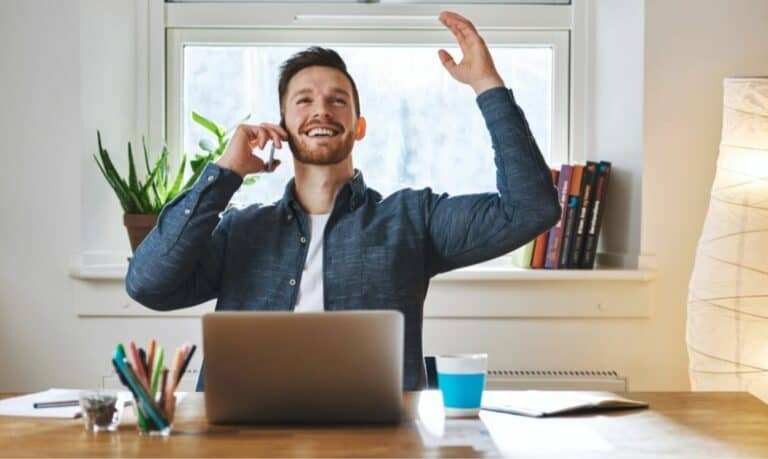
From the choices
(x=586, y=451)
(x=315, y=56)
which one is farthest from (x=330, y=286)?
(x=586, y=451)

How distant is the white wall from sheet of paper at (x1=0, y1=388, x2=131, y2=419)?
1.27 m

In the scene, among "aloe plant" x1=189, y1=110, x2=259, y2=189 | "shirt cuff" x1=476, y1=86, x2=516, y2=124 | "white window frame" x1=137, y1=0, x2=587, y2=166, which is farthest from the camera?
"white window frame" x1=137, y1=0, x2=587, y2=166

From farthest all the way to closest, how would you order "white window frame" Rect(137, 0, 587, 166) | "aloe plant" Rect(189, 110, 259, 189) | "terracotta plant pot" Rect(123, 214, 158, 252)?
"white window frame" Rect(137, 0, 587, 166) < "aloe plant" Rect(189, 110, 259, 189) < "terracotta plant pot" Rect(123, 214, 158, 252)

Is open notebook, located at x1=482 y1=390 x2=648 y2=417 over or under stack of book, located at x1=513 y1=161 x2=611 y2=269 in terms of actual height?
under

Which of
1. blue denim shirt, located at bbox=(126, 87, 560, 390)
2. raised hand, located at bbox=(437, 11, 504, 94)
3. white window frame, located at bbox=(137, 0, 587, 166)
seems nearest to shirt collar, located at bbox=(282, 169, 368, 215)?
blue denim shirt, located at bbox=(126, 87, 560, 390)

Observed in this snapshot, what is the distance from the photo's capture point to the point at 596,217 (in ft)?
10.5

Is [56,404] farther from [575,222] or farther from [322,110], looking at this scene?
[575,222]

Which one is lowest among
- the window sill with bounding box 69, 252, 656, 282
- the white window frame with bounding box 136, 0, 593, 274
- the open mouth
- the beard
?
the window sill with bounding box 69, 252, 656, 282

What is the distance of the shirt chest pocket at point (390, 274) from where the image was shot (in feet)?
7.56

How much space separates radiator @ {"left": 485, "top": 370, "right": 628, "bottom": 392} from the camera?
317 centimetres

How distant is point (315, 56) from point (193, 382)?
3.88ft

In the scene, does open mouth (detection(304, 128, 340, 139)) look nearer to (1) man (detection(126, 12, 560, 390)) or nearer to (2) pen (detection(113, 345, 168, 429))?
(1) man (detection(126, 12, 560, 390))

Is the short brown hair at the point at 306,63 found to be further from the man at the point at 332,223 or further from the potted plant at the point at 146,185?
the potted plant at the point at 146,185

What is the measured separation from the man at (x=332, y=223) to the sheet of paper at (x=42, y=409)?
1.39ft
